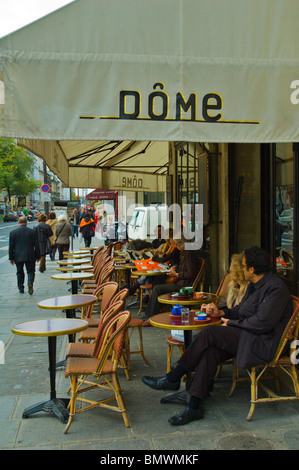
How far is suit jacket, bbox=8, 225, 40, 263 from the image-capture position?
10.6 meters

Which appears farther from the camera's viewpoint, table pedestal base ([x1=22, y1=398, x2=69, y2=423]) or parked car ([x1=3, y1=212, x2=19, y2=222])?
parked car ([x1=3, y1=212, x2=19, y2=222])

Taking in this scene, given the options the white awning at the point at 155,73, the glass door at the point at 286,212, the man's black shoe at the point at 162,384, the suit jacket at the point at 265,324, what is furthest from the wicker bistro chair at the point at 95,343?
the glass door at the point at 286,212

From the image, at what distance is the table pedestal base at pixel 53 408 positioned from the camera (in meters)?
4.04

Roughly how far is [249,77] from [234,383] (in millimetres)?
2762

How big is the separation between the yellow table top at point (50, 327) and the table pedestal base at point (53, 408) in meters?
0.67

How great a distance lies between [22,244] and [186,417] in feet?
A: 24.6

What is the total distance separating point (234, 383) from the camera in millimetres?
4520

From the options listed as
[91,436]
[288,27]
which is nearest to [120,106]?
[288,27]

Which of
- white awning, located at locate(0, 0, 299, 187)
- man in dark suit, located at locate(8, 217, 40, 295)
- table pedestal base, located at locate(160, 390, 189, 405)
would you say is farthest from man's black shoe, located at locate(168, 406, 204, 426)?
man in dark suit, located at locate(8, 217, 40, 295)

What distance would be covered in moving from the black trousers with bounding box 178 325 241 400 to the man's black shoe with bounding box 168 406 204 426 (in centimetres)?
24

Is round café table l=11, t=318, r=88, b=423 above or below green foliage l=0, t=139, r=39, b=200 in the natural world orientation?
below

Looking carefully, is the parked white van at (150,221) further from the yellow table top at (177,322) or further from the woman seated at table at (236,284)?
the yellow table top at (177,322)

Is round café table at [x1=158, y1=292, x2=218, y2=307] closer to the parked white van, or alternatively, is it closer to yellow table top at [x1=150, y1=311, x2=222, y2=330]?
yellow table top at [x1=150, y1=311, x2=222, y2=330]
